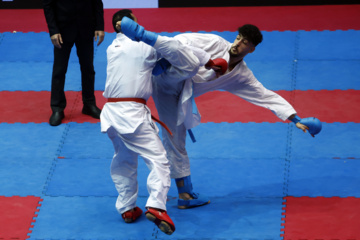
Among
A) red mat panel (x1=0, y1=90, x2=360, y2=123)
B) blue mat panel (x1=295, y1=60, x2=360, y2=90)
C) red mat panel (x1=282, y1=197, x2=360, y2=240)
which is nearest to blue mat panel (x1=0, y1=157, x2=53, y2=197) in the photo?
red mat panel (x1=0, y1=90, x2=360, y2=123)

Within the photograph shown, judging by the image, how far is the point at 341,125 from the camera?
856 cm

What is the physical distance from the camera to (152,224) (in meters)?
6.79

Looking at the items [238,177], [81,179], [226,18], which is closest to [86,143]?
[81,179]

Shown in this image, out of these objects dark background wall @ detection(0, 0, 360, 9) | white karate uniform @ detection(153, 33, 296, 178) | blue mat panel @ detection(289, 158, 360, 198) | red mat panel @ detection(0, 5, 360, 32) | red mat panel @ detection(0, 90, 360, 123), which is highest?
white karate uniform @ detection(153, 33, 296, 178)

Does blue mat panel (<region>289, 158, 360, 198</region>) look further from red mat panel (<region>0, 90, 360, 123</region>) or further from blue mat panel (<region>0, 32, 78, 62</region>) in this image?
blue mat panel (<region>0, 32, 78, 62</region>)

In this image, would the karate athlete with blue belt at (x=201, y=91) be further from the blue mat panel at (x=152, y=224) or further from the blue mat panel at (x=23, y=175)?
the blue mat panel at (x=23, y=175)

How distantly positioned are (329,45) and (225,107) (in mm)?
2348

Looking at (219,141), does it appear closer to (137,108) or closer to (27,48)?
(137,108)

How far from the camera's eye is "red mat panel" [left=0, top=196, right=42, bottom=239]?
6.69 meters

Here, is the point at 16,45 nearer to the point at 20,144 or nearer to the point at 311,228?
the point at 20,144

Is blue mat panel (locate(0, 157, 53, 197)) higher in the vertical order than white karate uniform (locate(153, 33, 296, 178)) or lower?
lower

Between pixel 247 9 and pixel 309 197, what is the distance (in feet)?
17.3

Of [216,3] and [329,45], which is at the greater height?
[216,3]

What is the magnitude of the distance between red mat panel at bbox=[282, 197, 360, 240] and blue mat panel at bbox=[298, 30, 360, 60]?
3.51m
